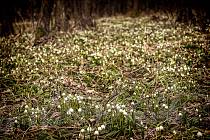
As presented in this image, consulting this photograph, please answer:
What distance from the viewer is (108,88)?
230 inches

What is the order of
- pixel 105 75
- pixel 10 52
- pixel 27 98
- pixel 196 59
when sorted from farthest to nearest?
pixel 10 52
pixel 196 59
pixel 105 75
pixel 27 98

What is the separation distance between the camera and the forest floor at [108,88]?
428 cm

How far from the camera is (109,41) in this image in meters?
9.81

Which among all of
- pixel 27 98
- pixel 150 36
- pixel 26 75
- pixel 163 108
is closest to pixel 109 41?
pixel 150 36

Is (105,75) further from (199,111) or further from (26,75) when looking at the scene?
(199,111)

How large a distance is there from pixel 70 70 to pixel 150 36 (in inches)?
156

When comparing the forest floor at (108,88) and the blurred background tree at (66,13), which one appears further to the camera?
the blurred background tree at (66,13)

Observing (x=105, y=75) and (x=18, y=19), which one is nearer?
(x=105, y=75)

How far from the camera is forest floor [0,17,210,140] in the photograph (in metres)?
4.28

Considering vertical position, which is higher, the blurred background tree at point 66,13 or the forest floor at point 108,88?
the blurred background tree at point 66,13

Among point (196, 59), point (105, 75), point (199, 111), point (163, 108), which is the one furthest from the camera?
point (196, 59)

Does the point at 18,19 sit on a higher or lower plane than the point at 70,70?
higher

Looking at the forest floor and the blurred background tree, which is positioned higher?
the blurred background tree

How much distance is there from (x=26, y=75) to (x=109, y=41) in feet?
12.1
